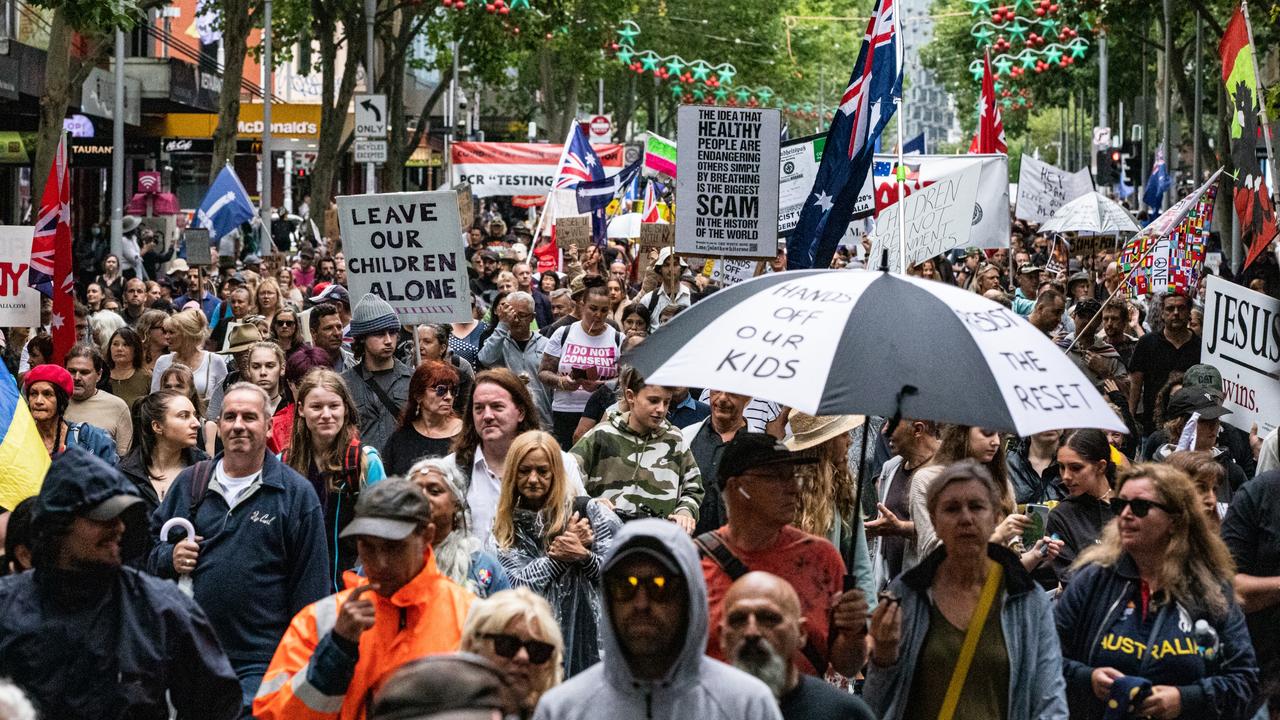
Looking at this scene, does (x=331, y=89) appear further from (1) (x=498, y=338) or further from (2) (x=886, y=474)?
(2) (x=886, y=474)

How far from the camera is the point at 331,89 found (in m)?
34.2

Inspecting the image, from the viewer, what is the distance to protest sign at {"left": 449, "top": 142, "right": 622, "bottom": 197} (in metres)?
35.3

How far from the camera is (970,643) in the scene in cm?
536

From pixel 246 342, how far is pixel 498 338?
5.34 ft

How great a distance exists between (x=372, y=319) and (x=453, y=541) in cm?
469

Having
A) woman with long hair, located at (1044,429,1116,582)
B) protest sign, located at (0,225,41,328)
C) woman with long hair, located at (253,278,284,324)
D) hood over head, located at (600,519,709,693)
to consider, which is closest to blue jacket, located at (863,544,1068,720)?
hood over head, located at (600,519,709,693)

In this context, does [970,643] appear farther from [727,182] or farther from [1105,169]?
[1105,169]

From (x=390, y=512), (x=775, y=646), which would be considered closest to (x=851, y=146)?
(x=390, y=512)

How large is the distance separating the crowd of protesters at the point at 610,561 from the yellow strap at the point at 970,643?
12 mm

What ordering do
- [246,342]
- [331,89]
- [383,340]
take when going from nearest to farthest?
[383,340]
[246,342]
[331,89]

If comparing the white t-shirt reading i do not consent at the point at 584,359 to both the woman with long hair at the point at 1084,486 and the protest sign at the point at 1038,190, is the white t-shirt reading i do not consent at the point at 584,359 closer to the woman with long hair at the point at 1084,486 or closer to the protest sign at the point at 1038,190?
the woman with long hair at the point at 1084,486

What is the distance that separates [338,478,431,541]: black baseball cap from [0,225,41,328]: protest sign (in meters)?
7.55

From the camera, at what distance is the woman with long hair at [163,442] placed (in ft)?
26.7

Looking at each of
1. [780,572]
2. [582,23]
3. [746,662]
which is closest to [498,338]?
[780,572]
